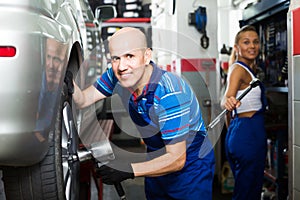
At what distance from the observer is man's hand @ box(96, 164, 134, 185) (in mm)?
1307

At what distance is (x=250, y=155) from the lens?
2.30m

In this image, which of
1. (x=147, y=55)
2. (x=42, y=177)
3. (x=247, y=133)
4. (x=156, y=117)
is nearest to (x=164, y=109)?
(x=156, y=117)

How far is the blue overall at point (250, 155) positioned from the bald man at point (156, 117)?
2.30 feet

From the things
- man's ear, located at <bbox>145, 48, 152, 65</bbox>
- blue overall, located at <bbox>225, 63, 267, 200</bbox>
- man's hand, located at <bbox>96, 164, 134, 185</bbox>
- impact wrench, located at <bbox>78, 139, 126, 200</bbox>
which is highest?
man's ear, located at <bbox>145, 48, 152, 65</bbox>

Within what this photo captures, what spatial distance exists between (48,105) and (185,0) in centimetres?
313

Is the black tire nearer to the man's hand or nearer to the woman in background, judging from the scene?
the man's hand

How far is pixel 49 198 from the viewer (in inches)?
50.4

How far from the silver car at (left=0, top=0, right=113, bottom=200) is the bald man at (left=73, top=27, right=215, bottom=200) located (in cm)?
22

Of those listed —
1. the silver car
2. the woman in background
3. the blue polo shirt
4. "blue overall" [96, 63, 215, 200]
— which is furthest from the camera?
the woman in background

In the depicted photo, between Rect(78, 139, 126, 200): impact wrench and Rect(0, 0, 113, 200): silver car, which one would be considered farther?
Rect(78, 139, 126, 200): impact wrench

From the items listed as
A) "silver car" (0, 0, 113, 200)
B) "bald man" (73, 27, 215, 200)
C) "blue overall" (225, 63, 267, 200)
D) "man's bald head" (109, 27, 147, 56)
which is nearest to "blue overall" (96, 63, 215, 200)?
"bald man" (73, 27, 215, 200)

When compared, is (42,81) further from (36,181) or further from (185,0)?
(185,0)

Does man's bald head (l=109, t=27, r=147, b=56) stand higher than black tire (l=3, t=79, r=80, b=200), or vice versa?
man's bald head (l=109, t=27, r=147, b=56)

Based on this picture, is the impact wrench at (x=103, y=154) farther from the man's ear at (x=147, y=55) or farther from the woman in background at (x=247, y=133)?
the woman in background at (x=247, y=133)
